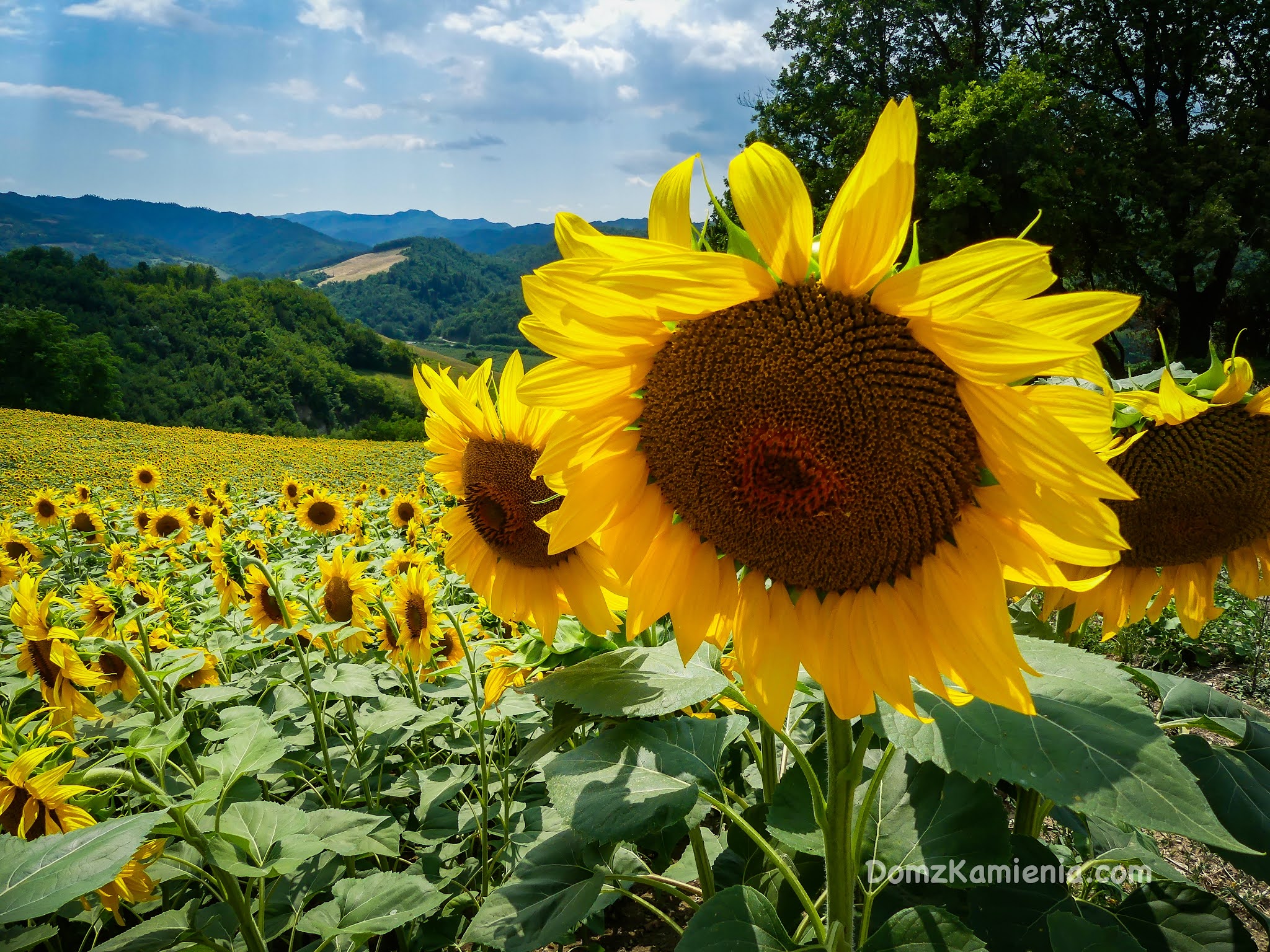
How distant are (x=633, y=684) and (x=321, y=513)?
15.3 ft

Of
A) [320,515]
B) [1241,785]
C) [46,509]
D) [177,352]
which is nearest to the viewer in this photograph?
[1241,785]

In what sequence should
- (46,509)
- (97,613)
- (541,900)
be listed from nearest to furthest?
1. (541,900)
2. (97,613)
3. (46,509)

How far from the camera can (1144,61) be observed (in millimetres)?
22406

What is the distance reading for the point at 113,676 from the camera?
2.92 meters

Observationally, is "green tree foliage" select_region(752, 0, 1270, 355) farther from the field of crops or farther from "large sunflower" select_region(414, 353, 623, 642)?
"large sunflower" select_region(414, 353, 623, 642)

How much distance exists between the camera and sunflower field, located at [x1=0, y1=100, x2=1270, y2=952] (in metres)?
0.85

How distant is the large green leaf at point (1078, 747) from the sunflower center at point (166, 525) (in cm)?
610

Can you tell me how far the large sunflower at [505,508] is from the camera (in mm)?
1699

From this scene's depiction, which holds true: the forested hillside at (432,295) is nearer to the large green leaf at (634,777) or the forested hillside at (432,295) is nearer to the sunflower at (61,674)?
the sunflower at (61,674)

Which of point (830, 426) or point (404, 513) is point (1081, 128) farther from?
point (830, 426)

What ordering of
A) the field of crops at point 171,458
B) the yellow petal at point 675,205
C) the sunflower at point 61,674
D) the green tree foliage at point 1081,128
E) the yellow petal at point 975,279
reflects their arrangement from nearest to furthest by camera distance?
the yellow petal at point 975,279
the yellow petal at point 675,205
the sunflower at point 61,674
the field of crops at point 171,458
the green tree foliage at point 1081,128

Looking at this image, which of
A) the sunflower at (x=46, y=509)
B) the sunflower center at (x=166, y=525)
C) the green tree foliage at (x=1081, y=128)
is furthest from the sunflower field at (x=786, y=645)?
the green tree foliage at (x=1081, y=128)

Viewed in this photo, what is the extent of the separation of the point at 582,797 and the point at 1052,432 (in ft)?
3.27

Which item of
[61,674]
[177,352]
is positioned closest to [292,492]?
[61,674]
